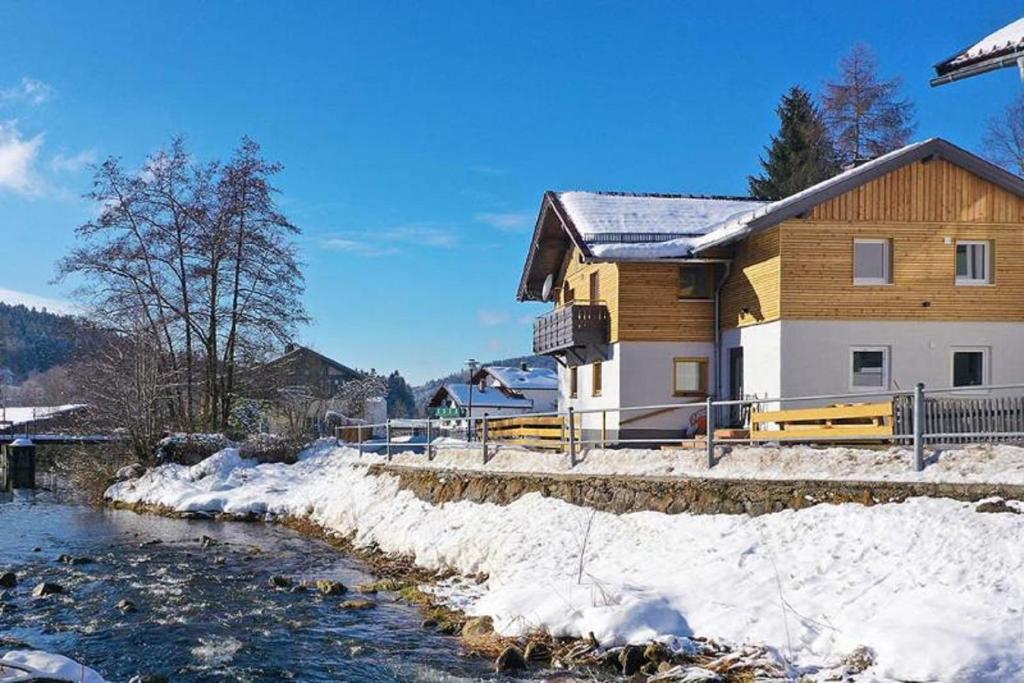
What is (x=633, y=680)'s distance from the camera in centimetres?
1002

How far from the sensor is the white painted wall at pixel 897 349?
21297 millimetres

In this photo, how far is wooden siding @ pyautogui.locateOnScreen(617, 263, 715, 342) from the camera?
24.7 meters

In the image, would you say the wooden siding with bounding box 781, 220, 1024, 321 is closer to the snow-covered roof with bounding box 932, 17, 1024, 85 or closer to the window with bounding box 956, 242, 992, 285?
the window with bounding box 956, 242, 992, 285

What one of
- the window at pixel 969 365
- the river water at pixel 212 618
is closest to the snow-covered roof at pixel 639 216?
the window at pixel 969 365

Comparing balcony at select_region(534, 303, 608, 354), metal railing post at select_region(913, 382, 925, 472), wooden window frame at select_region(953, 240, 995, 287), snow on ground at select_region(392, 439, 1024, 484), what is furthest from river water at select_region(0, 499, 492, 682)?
wooden window frame at select_region(953, 240, 995, 287)

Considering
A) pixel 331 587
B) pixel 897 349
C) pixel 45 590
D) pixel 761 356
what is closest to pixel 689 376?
pixel 761 356

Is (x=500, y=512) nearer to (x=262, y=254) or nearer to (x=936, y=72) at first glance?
(x=936, y=72)

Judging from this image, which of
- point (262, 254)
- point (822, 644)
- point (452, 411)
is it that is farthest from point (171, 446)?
point (452, 411)

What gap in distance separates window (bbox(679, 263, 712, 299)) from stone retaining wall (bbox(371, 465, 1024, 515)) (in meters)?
8.96

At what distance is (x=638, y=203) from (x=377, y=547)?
1450 cm

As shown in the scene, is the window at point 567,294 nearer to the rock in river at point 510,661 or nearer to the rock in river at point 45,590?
the rock in river at point 45,590

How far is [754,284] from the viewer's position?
2273 centimetres

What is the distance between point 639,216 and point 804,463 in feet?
48.9

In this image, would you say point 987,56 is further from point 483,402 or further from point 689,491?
point 483,402
